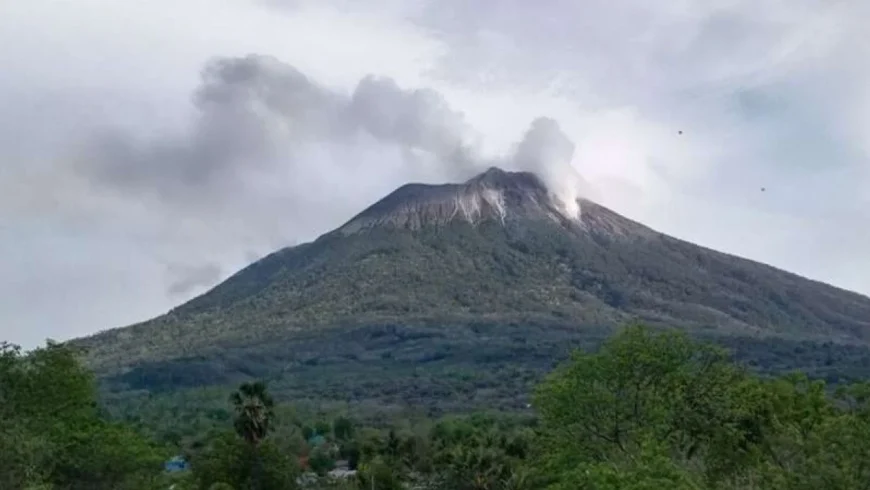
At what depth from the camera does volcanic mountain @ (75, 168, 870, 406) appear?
440ft

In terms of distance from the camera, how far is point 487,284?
14975cm

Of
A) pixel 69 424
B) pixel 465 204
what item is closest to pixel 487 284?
pixel 465 204

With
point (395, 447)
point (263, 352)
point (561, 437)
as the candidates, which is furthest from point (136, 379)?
point (561, 437)

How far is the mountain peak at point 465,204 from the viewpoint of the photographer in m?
165

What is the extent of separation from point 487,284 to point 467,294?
286cm

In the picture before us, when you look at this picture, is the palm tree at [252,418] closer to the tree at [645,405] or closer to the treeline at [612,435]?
the treeline at [612,435]

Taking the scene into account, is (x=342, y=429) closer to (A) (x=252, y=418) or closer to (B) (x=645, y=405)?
(A) (x=252, y=418)

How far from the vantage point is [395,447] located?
220ft

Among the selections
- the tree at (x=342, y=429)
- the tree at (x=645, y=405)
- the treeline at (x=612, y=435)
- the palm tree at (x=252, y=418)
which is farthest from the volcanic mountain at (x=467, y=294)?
the tree at (x=645, y=405)

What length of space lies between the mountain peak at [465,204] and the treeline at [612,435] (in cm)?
11407

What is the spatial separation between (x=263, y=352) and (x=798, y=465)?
357ft

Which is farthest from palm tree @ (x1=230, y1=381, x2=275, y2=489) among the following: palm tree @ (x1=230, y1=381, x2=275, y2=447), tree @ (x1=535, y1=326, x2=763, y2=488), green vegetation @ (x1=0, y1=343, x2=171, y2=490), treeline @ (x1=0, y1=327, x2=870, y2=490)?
tree @ (x1=535, y1=326, x2=763, y2=488)

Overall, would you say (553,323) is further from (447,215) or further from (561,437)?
(561,437)

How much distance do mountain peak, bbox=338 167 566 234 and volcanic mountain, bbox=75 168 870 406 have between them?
208 mm
